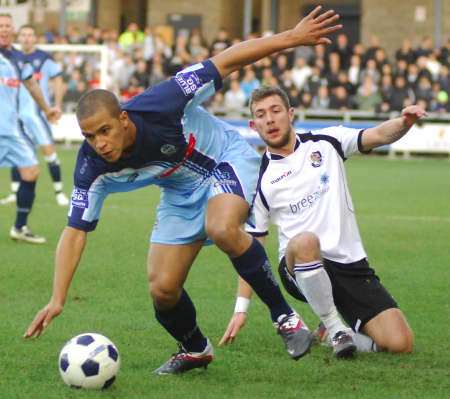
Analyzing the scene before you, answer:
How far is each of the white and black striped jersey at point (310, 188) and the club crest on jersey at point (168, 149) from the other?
3.31 ft

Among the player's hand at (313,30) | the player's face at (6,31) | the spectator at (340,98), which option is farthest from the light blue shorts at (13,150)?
the spectator at (340,98)

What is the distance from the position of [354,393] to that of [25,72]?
296 inches

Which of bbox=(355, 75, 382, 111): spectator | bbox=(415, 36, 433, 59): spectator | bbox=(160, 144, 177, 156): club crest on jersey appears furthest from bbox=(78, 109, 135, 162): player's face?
bbox=(415, 36, 433, 59): spectator

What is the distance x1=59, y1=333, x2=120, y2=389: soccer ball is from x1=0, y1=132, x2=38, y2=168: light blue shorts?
6665 mm

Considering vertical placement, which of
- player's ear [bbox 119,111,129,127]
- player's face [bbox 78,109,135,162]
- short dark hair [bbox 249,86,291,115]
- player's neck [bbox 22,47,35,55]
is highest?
player's neck [bbox 22,47,35,55]

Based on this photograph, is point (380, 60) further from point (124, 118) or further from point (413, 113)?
point (124, 118)

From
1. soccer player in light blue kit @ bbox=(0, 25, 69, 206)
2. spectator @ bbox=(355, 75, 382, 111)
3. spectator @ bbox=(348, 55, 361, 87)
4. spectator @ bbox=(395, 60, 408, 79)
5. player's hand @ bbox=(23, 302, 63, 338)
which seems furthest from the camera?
spectator @ bbox=(348, 55, 361, 87)

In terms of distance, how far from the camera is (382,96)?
25.4 m

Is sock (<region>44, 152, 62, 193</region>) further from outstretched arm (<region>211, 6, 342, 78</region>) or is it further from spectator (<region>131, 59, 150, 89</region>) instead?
spectator (<region>131, 59, 150, 89</region>)

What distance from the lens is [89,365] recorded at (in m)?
5.80

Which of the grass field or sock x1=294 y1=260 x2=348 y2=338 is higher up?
sock x1=294 y1=260 x2=348 y2=338

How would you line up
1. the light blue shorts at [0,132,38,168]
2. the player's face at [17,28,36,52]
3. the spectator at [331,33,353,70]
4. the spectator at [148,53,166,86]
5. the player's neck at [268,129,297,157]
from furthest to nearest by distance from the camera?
the spectator at [148,53,166,86] < the spectator at [331,33,353,70] < the player's face at [17,28,36,52] < the light blue shorts at [0,132,38,168] < the player's neck at [268,129,297,157]

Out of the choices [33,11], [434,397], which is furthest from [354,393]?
[33,11]

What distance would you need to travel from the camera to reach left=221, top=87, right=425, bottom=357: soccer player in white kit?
21.8 feet
